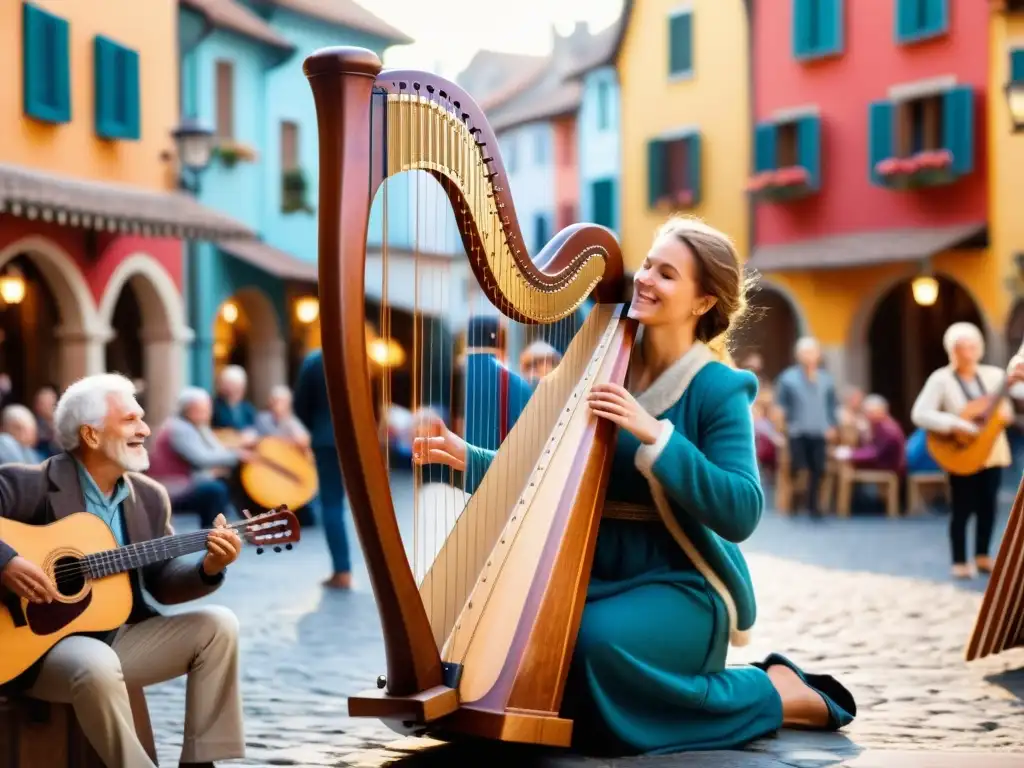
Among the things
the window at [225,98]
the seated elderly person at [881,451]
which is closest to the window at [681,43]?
the window at [225,98]

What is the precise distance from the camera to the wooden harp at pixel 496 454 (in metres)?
3.41

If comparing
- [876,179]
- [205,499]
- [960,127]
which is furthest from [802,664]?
[876,179]

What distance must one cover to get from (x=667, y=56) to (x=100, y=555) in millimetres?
23561

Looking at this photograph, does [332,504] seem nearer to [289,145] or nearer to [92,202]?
[92,202]

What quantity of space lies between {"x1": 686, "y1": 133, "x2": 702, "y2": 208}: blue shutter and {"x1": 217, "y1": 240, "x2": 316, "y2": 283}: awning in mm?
6147

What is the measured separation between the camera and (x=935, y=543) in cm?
1285

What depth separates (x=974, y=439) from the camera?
31.3 feet

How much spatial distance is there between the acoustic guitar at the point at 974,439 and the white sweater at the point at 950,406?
0.13 ft

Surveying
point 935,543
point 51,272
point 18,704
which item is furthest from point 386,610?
point 51,272

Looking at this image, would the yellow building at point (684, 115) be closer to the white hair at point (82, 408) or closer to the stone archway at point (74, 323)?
the stone archway at point (74, 323)

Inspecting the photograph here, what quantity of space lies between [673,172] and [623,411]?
74.0 ft

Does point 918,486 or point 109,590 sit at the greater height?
point 109,590

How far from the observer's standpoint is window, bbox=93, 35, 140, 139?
18000 millimetres

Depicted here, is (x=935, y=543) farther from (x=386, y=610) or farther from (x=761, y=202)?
(x=761, y=202)
